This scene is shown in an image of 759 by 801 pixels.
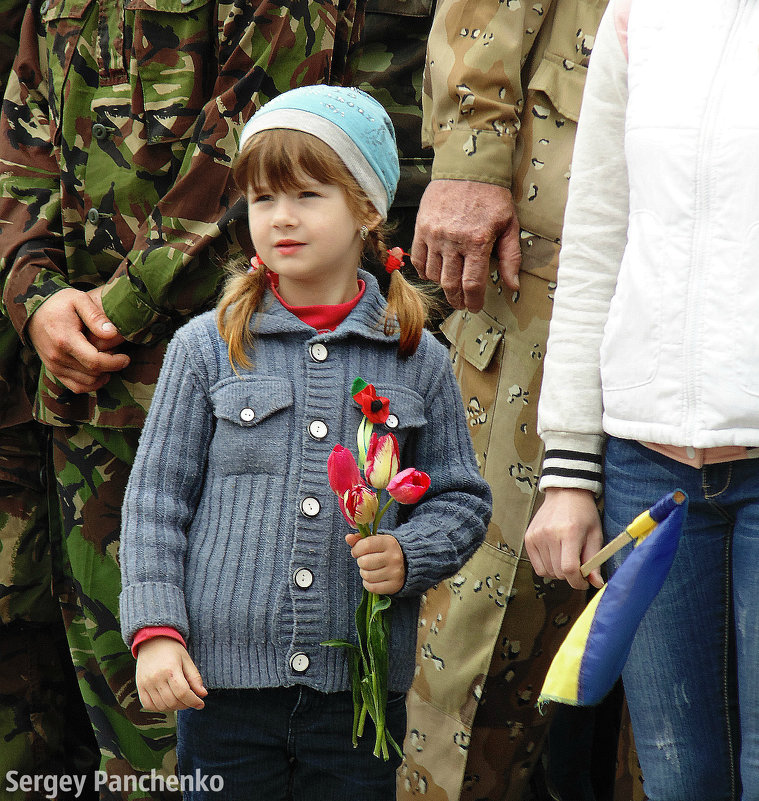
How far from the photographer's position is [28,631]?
111 inches

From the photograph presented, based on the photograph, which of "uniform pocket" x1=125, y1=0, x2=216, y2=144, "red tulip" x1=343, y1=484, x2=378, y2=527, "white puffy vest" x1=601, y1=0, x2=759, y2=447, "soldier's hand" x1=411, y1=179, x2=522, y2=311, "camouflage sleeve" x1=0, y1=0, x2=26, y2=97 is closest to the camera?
"white puffy vest" x1=601, y1=0, x2=759, y2=447

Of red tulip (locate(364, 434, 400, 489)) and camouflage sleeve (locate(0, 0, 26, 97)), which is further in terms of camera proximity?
camouflage sleeve (locate(0, 0, 26, 97))

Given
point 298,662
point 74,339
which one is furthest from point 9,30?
point 298,662

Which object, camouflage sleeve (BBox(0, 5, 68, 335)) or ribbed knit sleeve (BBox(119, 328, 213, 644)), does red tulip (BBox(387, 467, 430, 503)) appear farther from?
camouflage sleeve (BBox(0, 5, 68, 335))

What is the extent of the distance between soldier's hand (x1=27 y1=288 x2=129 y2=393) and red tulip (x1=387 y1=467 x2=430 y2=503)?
1.00m

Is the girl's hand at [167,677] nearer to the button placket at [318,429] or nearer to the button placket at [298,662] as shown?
the button placket at [298,662]

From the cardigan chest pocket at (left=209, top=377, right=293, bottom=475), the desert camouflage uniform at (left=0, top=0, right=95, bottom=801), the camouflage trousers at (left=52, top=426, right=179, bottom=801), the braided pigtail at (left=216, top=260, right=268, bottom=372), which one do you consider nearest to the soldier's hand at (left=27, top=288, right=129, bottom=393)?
the camouflage trousers at (left=52, top=426, right=179, bottom=801)

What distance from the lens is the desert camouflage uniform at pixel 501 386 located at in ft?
7.36

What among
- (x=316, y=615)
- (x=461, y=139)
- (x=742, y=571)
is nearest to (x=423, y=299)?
(x=461, y=139)

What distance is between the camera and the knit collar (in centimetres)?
175

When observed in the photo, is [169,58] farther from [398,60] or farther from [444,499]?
[444,499]

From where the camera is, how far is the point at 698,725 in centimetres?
148

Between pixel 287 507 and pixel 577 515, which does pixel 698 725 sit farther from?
pixel 287 507

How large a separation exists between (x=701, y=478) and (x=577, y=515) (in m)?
0.21
